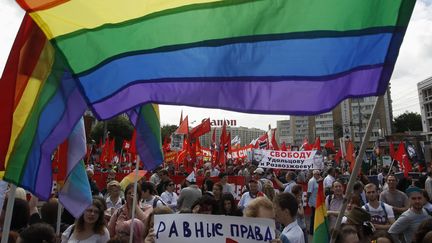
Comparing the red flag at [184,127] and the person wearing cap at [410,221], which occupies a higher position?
the red flag at [184,127]

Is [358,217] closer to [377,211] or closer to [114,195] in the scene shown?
[377,211]

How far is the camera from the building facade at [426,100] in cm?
10581

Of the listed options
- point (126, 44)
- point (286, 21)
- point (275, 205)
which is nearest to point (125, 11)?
point (126, 44)

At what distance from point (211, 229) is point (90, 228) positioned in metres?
1.68

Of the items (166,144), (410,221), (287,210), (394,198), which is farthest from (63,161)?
(166,144)

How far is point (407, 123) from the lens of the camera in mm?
107938

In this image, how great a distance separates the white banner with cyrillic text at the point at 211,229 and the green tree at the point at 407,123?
114m

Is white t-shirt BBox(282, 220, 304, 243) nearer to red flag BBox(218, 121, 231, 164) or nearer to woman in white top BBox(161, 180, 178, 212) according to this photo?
woman in white top BBox(161, 180, 178, 212)

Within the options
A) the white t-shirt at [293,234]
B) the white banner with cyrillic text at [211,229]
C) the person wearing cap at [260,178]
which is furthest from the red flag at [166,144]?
the white banner with cyrillic text at [211,229]

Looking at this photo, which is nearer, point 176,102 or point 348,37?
point 348,37

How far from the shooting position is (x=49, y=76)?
113 inches

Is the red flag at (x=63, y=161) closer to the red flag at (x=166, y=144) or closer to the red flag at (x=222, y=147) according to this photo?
the red flag at (x=222, y=147)

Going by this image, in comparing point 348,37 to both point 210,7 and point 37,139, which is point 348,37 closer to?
point 210,7

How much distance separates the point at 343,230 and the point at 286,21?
199 cm
